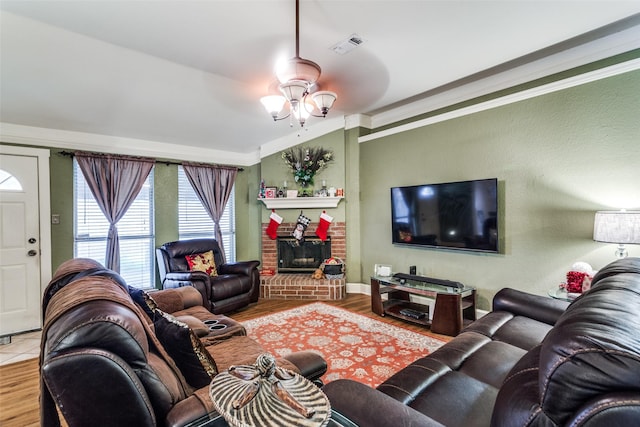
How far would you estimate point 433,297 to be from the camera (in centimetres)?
334

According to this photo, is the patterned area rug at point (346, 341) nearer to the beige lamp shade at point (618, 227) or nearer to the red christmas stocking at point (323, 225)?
the red christmas stocking at point (323, 225)

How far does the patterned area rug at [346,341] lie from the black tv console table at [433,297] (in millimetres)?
229

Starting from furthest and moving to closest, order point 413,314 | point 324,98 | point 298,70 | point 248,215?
point 248,215 < point 413,314 < point 324,98 < point 298,70

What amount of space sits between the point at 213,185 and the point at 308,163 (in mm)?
1782

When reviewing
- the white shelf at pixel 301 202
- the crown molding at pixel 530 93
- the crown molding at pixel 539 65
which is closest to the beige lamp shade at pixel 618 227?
the crown molding at pixel 530 93

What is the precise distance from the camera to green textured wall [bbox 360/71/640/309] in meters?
2.62

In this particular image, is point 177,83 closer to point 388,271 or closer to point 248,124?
point 248,124

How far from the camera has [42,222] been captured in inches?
147

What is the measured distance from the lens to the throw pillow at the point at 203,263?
4.27 metres

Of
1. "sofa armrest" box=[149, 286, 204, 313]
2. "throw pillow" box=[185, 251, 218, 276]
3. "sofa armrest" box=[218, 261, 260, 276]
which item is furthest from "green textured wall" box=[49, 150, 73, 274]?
"sofa armrest" box=[149, 286, 204, 313]

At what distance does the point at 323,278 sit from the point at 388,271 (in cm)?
113

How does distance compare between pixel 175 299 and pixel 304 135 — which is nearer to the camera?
pixel 175 299

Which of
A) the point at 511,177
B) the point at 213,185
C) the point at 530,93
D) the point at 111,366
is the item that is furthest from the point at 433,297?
the point at 213,185

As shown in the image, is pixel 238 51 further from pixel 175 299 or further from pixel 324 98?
pixel 175 299
